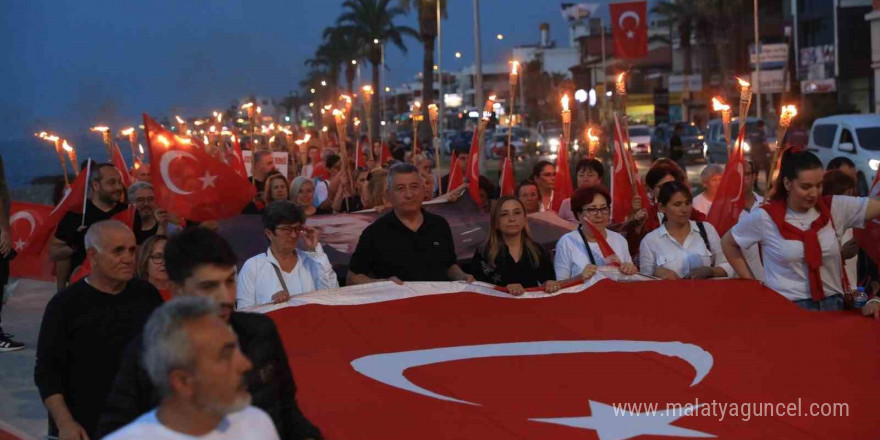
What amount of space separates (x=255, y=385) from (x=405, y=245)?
350 cm

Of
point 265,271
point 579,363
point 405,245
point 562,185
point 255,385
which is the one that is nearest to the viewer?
point 255,385

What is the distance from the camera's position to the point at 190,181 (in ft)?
34.1

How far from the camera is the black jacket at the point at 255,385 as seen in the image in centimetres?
392

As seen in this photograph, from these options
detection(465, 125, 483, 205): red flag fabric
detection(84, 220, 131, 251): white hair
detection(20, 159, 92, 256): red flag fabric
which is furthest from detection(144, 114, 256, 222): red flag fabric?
detection(84, 220, 131, 251): white hair

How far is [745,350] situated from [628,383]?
78 centimetres

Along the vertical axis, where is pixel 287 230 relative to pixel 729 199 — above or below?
above

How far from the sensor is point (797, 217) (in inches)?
247

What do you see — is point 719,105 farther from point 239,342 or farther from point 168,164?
point 239,342

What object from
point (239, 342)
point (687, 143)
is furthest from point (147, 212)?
point (687, 143)

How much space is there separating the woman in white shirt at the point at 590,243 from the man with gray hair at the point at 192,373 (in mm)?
4528

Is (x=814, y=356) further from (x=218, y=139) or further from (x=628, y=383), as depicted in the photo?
(x=218, y=139)

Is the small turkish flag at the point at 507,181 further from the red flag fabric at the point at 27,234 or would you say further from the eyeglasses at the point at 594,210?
the eyeglasses at the point at 594,210

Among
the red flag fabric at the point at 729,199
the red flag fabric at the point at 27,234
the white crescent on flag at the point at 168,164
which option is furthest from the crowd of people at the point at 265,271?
the red flag fabric at the point at 27,234

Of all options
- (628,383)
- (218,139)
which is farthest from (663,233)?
(218,139)
